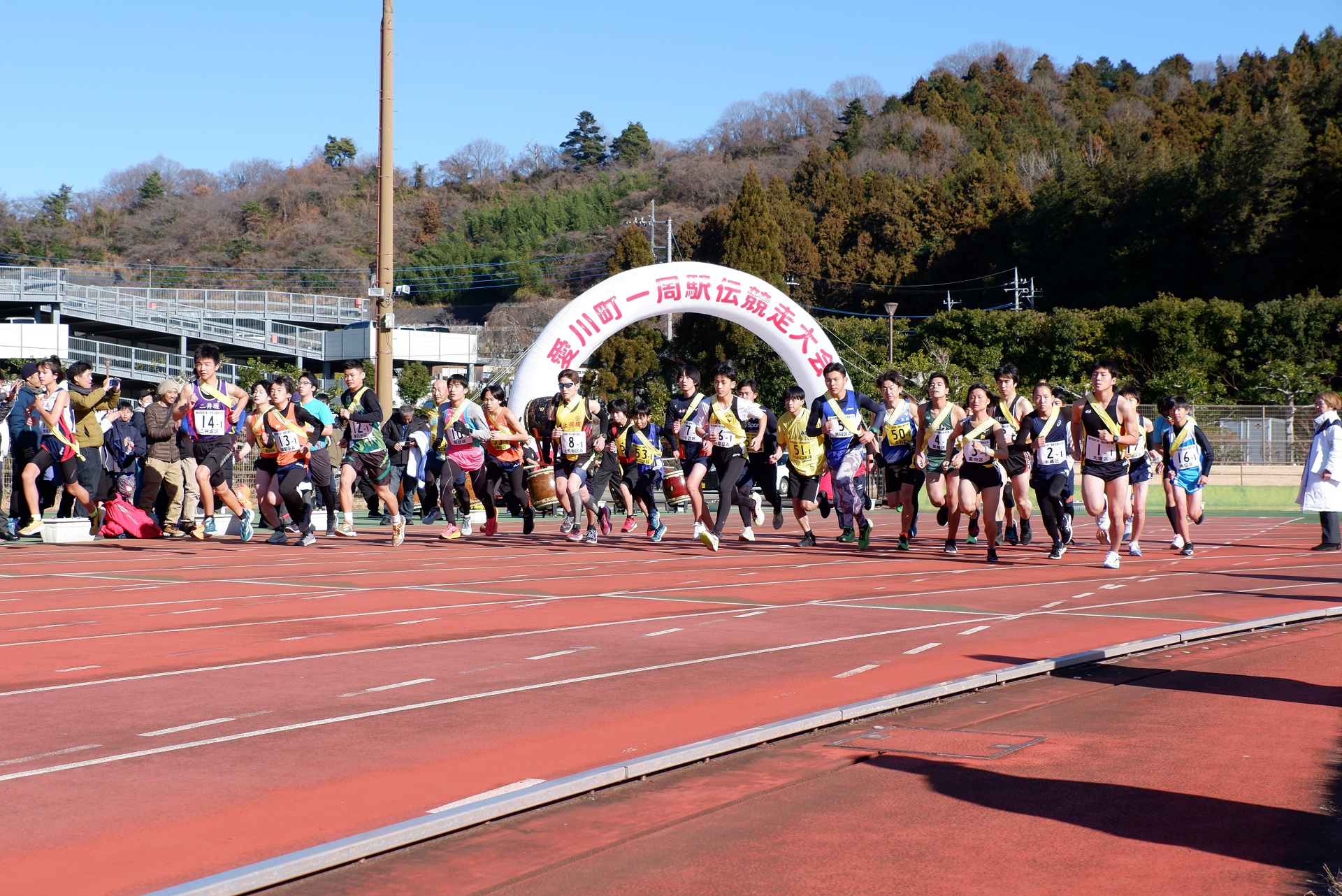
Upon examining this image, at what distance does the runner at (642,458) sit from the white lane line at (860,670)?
9143mm

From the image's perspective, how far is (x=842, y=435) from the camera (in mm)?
14719

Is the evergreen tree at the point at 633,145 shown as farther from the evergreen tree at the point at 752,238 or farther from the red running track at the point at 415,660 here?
the red running track at the point at 415,660

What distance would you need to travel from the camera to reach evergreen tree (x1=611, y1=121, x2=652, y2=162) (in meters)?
135

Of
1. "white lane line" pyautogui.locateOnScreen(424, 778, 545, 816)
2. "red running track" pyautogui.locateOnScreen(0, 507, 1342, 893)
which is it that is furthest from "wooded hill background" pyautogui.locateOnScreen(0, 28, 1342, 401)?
"white lane line" pyautogui.locateOnScreen(424, 778, 545, 816)

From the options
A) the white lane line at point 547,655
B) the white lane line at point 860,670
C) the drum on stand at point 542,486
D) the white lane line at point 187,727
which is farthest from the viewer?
the drum on stand at point 542,486

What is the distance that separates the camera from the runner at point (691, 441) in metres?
14.9

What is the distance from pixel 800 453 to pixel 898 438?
1.13 metres

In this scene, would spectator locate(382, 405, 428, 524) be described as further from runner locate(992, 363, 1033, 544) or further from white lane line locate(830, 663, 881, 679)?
white lane line locate(830, 663, 881, 679)

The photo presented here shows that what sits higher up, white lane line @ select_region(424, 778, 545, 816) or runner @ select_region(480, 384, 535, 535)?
runner @ select_region(480, 384, 535, 535)

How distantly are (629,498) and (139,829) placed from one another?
14004mm

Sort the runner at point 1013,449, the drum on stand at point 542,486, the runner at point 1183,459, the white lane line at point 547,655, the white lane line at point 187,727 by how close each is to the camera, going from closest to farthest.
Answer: the white lane line at point 187,727 → the white lane line at point 547,655 → the runner at point 1013,449 → the runner at point 1183,459 → the drum on stand at point 542,486

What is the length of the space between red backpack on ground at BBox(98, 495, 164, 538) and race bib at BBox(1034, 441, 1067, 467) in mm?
10387

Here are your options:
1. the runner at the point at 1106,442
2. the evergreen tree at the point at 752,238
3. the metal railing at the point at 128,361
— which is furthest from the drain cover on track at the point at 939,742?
the evergreen tree at the point at 752,238

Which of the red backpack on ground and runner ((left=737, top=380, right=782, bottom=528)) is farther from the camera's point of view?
the red backpack on ground
